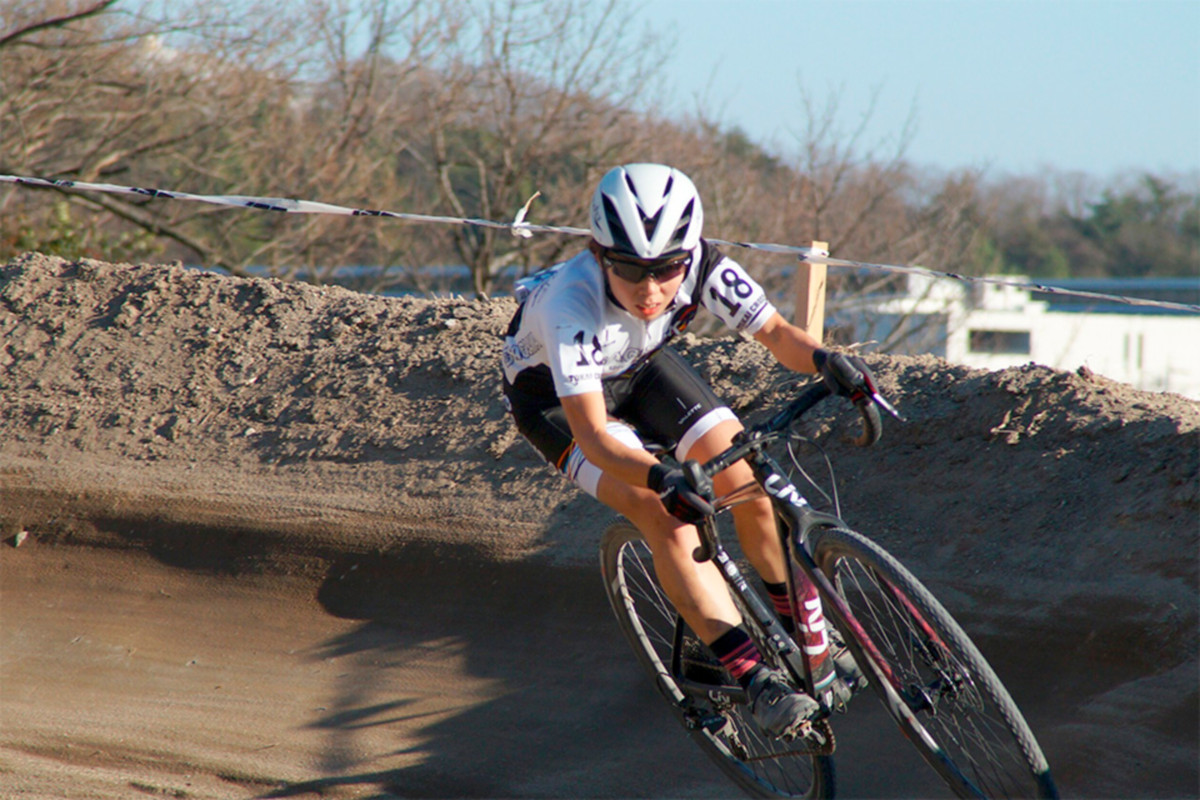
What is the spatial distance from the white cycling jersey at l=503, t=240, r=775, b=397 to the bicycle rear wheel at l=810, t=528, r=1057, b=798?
0.97 metres

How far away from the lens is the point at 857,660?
352cm

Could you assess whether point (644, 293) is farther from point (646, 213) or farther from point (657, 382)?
point (657, 382)

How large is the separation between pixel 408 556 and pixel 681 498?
12.0 feet

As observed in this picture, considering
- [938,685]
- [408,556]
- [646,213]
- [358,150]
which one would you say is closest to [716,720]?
[938,685]

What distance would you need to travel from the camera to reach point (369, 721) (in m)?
5.39

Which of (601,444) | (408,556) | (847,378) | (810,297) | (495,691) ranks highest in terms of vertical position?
(810,297)

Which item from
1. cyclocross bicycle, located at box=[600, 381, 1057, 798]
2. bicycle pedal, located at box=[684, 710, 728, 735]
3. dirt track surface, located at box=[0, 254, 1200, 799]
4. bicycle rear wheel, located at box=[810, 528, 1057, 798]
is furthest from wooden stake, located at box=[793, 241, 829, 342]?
bicycle rear wheel, located at box=[810, 528, 1057, 798]

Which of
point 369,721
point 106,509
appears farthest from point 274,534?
point 369,721

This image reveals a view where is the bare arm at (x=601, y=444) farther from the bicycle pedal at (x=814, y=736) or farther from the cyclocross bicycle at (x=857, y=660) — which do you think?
the bicycle pedal at (x=814, y=736)

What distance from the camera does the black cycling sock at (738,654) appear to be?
367 cm

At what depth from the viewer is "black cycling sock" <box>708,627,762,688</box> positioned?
12.1 feet

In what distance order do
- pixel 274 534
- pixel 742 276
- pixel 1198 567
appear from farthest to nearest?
pixel 274 534, pixel 1198 567, pixel 742 276

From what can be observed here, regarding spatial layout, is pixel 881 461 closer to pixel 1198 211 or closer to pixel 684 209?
pixel 684 209

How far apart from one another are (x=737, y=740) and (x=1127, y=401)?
9.60 ft
